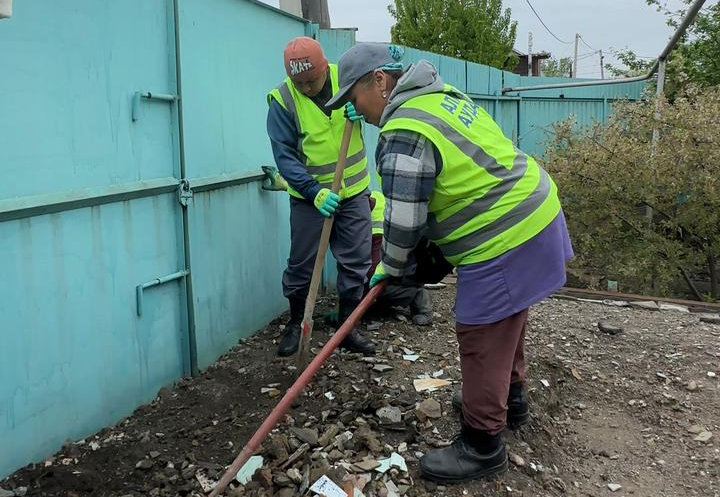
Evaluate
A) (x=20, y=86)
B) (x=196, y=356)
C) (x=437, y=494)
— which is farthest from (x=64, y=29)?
(x=437, y=494)

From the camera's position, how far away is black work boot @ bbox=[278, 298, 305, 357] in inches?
159

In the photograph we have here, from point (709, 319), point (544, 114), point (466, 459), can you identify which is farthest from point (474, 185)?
point (544, 114)

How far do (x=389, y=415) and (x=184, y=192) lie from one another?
5.33 ft

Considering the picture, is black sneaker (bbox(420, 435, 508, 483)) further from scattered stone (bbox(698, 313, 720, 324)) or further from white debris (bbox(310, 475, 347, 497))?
scattered stone (bbox(698, 313, 720, 324))

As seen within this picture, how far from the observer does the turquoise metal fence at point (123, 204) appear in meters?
2.59

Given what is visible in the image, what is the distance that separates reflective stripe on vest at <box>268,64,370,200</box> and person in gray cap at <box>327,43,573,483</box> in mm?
1148

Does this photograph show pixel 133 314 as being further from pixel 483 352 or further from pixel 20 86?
pixel 483 352

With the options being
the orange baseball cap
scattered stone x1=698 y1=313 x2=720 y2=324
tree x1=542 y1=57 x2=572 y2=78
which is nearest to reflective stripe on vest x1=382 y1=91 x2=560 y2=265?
the orange baseball cap

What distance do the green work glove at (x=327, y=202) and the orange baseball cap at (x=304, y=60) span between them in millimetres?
653

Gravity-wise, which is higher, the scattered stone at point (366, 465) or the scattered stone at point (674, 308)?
the scattered stone at point (674, 308)

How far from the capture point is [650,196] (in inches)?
286

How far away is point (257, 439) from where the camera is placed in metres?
2.52

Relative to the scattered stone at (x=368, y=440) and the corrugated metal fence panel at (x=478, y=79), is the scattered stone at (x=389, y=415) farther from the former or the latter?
the corrugated metal fence panel at (x=478, y=79)

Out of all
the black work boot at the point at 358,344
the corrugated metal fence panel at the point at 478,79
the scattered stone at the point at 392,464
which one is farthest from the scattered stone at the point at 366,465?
the corrugated metal fence panel at the point at 478,79
